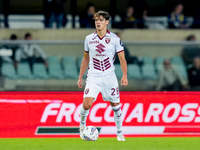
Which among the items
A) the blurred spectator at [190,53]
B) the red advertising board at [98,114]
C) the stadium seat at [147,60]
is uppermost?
the blurred spectator at [190,53]

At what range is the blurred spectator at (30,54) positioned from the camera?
12047 mm

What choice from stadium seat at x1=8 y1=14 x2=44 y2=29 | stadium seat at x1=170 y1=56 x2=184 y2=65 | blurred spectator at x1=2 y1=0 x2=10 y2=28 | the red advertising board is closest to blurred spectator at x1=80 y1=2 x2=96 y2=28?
blurred spectator at x1=2 y1=0 x2=10 y2=28

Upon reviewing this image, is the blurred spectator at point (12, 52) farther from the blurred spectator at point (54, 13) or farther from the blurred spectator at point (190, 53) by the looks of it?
the blurred spectator at point (54, 13)

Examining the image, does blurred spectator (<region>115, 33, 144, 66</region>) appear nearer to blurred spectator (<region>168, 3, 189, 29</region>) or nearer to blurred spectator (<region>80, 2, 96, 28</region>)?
blurred spectator (<region>80, 2, 96, 28</region>)

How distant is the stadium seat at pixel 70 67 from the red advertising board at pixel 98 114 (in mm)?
805

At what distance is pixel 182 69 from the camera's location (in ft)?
40.5

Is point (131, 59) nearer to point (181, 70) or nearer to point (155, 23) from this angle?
point (181, 70)

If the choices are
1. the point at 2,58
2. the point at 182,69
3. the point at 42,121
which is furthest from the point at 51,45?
the point at 182,69

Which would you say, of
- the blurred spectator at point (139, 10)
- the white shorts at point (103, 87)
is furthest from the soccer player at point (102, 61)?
the blurred spectator at point (139, 10)

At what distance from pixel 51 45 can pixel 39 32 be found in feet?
10.5

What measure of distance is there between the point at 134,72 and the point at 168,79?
720 millimetres

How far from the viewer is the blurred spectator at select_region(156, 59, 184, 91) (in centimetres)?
1225

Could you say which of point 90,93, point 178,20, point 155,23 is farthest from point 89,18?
point 90,93
